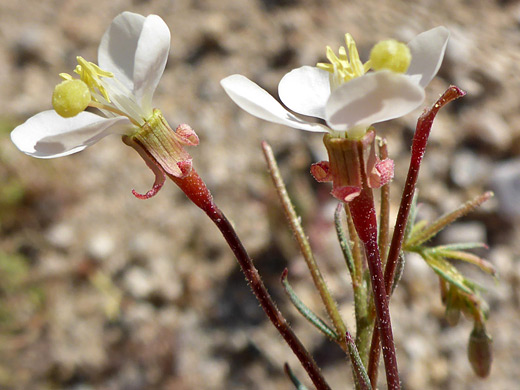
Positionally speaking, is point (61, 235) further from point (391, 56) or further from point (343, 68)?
point (391, 56)

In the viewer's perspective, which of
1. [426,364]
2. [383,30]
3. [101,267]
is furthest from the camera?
[383,30]

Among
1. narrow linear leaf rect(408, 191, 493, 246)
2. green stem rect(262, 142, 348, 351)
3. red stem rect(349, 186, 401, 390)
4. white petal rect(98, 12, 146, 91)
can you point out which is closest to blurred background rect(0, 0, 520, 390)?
narrow linear leaf rect(408, 191, 493, 246)

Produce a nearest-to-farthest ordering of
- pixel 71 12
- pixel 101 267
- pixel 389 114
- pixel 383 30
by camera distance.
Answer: pixel 389 114 → pixel 101 267 → pixel 383 30 → pixel 71 12

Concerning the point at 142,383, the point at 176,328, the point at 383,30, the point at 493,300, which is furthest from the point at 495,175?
the point at 142,383

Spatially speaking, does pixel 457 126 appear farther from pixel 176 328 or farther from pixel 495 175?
pixel 176 328

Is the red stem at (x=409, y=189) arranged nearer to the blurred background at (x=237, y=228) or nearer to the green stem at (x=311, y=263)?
the green stem at (x=311, y=263)

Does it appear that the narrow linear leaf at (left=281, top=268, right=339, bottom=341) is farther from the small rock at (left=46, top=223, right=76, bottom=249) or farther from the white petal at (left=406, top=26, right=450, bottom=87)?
the small rock at (left=46, top=223, right=76, bottom=249)
